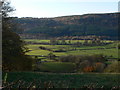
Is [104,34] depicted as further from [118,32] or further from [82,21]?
[82,21]

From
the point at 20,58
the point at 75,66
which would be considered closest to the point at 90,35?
the point at 75,66

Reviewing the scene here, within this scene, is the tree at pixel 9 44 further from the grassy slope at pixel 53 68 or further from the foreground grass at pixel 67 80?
the grassy slope at pixel 53 68

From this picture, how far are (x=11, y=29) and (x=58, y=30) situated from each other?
62.3 m

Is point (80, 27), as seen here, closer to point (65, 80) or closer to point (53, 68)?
point (53, 68)

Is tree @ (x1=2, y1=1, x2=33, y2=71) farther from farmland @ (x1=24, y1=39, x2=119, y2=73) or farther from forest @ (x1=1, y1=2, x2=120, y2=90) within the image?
farmland @ (x1=24, y1=39, x2=119, y2=73)

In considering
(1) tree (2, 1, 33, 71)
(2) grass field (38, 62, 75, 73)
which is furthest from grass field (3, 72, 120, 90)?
(2) grass field (38, 62, 75, 73)

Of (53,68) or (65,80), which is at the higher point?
(65,80)

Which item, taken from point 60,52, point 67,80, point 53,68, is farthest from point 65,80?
point 60,52

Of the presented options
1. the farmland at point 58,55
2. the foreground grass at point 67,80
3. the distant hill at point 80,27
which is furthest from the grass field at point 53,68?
the distant hill at point 80,27

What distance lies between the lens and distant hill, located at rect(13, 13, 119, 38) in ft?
247

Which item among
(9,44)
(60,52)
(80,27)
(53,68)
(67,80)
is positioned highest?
(80,27)

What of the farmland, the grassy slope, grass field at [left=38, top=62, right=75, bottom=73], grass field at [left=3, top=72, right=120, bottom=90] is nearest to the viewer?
grass field at [left=3, top=72, right=120, bottom=90]

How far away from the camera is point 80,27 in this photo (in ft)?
284

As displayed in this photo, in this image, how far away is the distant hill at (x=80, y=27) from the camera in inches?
2970
